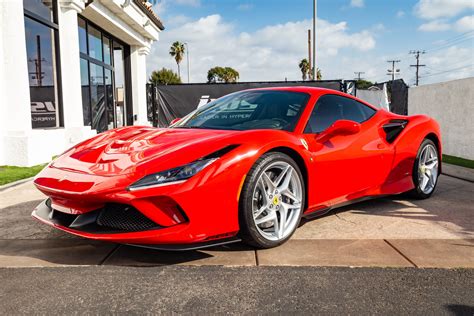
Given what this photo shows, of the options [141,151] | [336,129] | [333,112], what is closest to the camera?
[141,151]

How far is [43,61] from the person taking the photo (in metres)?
8.46

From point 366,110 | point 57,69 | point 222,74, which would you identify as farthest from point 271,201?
point 222,74

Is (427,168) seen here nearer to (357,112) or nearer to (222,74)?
(357,112)

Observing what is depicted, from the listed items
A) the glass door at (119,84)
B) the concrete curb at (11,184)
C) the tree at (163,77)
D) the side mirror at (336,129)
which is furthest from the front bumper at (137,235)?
the tree at (163,77)

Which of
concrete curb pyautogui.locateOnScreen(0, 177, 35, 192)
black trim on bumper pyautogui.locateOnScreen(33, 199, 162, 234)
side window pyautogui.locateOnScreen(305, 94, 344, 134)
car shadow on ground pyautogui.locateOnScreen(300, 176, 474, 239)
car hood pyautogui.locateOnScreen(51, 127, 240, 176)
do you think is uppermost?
side window pyautogui.locateOnScreen(305, 94, 344, 134)

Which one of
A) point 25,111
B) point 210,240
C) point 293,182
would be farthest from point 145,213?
point 25,111

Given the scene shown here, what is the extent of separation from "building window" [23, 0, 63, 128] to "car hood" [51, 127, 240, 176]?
221 inches

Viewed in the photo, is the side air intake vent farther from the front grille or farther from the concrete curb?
the concrete curb

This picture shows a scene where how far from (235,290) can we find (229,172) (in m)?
0.73

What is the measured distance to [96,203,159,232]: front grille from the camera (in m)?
2.47

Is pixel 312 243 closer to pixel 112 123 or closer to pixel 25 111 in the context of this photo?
pixel 25 111

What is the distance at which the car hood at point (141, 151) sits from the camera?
2.58m

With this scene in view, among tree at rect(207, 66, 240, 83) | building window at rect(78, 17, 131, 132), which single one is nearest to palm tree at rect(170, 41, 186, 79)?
tree at rect(207, 66, 240, 83)

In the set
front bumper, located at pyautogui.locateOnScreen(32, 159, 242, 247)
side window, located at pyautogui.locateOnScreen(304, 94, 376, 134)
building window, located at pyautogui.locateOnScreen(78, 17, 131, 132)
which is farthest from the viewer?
building window, located at pyautogui.locateOnScreen(78, 17, 131, 132)
